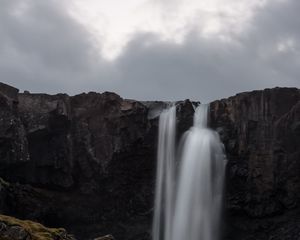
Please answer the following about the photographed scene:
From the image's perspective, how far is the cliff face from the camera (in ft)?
242

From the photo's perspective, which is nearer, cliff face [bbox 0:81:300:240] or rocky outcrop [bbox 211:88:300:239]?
rocky outcrop [bbox 211:88:300:239]

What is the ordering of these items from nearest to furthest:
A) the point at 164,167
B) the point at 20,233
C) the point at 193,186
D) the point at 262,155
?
the point at 20,233 → the point at 262,155 → the point at 193,186 → the point at 164,167

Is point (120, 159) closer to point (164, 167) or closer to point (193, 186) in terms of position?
point (164, 167)

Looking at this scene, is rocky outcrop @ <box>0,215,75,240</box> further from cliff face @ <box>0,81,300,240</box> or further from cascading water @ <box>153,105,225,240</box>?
cascading water @ <box>153,105,225,240</box>

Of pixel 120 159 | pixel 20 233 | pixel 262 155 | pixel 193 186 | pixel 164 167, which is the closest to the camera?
pixel 20 233

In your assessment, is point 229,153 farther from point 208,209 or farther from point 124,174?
point 124,174

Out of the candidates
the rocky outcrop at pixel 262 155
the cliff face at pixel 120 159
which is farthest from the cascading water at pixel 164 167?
the rocky outcrop at pixel 262 155

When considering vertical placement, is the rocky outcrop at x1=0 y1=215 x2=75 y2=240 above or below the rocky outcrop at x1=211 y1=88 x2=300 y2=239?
below

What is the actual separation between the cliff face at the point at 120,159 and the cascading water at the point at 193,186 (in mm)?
1116

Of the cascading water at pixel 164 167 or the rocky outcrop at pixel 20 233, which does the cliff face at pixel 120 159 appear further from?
the rocky outcrop at pixel 20 233

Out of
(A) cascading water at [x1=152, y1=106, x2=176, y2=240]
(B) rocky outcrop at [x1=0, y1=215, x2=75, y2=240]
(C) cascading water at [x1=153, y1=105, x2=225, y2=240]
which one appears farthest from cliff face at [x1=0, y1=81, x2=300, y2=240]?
(B) rocky outcrop at [x1=0, y1=215, x2=75, y2=240]

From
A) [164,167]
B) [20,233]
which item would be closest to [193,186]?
[164,167]

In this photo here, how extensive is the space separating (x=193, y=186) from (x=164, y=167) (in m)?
4.37

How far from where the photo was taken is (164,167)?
77000 millimetres
